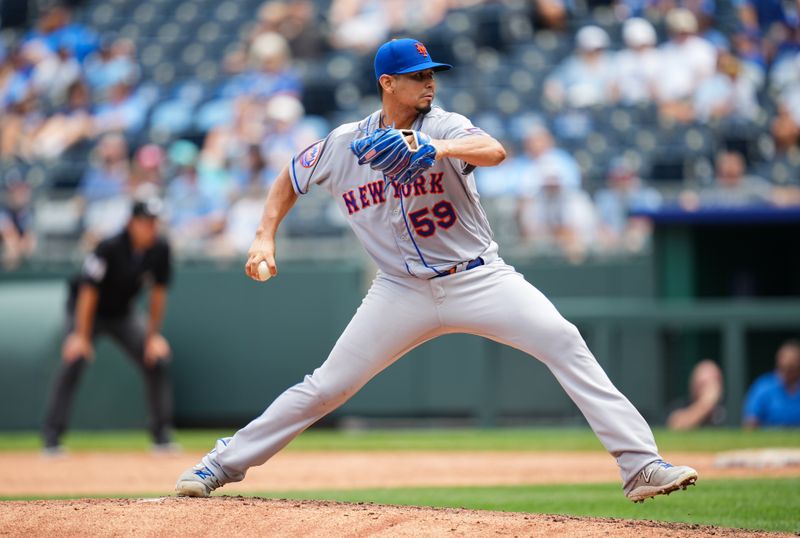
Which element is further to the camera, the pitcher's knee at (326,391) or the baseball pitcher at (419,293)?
the pitcher's knee at (326,391)

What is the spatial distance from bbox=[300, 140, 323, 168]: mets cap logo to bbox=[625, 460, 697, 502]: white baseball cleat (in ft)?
5.94

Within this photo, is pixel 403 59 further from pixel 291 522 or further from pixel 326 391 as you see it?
pixel 291 522

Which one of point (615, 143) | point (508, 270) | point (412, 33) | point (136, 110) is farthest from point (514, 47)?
point (508, 270)

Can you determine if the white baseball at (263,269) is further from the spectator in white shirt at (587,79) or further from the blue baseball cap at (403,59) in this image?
the spectator in white shirt at (587,79)

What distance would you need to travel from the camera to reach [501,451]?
964 centimetres

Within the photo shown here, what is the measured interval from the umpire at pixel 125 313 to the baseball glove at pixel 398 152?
16.6 feet

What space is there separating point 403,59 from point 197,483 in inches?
75.2

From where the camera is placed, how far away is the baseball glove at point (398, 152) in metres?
4.53

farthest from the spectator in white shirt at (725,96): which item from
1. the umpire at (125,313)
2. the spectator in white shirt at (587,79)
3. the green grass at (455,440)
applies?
the umpire at (125,313)

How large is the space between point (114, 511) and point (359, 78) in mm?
10710

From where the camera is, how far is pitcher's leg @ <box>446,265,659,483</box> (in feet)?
15.9

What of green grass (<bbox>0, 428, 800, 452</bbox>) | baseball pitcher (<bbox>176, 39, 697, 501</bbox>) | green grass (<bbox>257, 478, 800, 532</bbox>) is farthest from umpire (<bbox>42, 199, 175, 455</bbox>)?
baseball pitcher (<bbox>176, 39, 697, 501</bbox>)

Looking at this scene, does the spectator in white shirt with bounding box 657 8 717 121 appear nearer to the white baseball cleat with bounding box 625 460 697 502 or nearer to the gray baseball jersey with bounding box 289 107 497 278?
the gray baseball jersey with bounding box 289 107 497 278

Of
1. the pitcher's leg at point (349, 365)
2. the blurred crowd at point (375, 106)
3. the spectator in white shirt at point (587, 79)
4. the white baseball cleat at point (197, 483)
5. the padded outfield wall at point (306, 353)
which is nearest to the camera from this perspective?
the pitcher's leg at point (349, 365)
